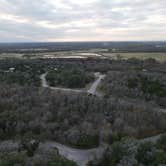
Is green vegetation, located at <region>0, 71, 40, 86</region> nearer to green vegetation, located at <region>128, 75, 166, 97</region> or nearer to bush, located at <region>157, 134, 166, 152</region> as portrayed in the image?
green vegetation, located at <region>128, 75, 166, 97</region>

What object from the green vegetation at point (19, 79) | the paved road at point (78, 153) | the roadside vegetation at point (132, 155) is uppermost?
the roadside vegetation at point (132, 155)

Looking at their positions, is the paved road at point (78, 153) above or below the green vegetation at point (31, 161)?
below

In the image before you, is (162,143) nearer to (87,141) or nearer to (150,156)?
(150,156)

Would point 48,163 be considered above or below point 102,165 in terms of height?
above

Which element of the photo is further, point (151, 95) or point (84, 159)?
point (151, 95)

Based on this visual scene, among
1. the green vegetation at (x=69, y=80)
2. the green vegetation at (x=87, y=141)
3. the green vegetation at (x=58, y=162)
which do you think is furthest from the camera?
the green vegetation at (x=69, y=80)

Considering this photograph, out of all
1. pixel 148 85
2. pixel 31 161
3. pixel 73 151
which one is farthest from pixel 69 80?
pixel 31 161

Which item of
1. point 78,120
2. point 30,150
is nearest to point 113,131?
point 78,120

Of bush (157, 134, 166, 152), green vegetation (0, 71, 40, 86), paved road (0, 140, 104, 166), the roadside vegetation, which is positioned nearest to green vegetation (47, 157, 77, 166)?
the roadside vegetation

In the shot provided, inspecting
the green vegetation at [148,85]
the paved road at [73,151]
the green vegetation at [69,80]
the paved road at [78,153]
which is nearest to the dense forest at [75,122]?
the green vegetation at [148,85]

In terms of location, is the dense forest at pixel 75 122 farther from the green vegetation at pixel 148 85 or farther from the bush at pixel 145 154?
the green vegetation at pixel 148 85

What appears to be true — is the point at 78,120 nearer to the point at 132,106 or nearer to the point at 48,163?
the point at 132,106
